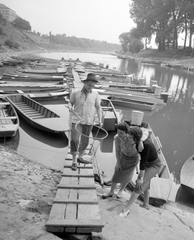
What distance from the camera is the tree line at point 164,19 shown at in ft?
188

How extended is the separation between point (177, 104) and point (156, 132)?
7.68 m

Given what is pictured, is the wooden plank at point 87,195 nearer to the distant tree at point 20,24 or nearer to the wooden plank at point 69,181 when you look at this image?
the wooden plank at point 69,181

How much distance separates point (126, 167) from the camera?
4008mm

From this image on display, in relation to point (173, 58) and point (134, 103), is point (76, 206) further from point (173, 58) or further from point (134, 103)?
point (173, 58)

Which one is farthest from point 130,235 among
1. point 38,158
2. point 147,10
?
point 147,10

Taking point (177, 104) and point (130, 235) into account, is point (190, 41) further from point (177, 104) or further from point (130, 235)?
point (130, 235)

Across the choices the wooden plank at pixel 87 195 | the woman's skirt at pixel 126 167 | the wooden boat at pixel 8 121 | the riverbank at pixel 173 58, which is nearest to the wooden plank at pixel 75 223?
the wooden plank at pixel 87 195

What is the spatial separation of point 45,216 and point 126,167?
5.45 feet

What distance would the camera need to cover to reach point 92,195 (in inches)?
150

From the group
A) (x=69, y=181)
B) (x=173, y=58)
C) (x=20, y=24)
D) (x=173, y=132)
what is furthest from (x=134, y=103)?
(x=20, y=24)

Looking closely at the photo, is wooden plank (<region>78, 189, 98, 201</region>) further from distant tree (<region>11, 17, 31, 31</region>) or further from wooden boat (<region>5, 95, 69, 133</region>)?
Answer: distant tree (<region>11, 17, 31, 31</region>)

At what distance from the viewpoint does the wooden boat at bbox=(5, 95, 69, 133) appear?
8.93 metres

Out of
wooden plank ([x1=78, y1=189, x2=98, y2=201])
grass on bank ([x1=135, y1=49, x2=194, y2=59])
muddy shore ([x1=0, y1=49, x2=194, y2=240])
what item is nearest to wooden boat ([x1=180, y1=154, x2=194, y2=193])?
muddy shore ([x1=0, y1=49, x2=194, y2=240])

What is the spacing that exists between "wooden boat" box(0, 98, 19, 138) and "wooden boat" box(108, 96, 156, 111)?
26.1ft
